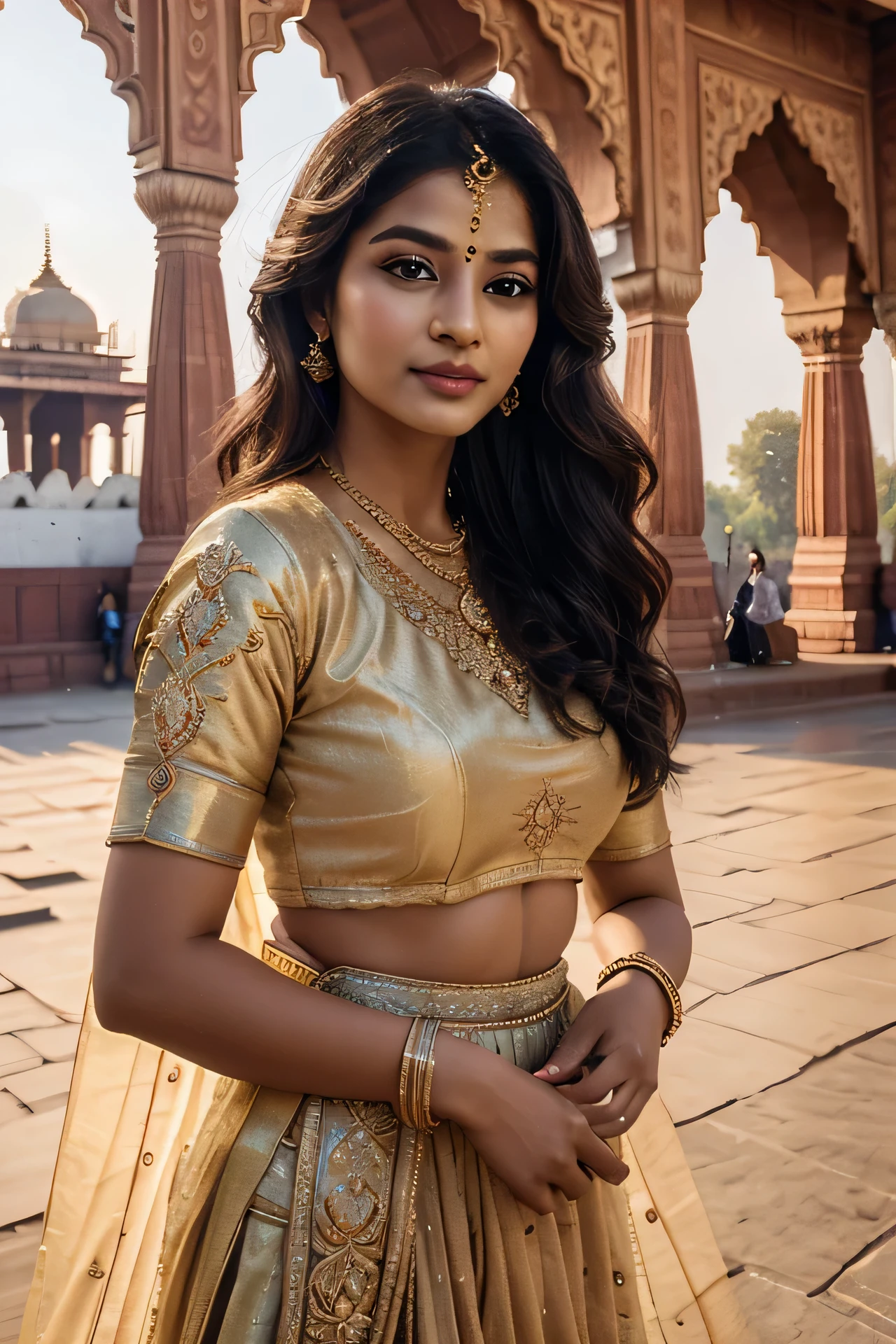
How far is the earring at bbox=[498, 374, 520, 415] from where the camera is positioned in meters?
1.07

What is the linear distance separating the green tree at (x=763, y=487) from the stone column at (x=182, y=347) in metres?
27.8

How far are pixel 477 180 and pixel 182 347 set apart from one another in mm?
6293

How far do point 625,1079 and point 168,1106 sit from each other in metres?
0.41

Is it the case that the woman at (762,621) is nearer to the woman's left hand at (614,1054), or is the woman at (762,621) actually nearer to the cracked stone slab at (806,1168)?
the cracked stone slab at (806,1168)

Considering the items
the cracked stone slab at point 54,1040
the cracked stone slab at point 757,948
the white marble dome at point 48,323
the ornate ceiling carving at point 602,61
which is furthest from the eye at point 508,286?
the white marble dome at point 48,323

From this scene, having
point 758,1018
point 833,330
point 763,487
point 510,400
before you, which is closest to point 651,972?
point 510,400

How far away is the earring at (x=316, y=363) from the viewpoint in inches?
38.0

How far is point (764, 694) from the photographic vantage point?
7.75 m

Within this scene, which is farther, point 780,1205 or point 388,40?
point 388,40

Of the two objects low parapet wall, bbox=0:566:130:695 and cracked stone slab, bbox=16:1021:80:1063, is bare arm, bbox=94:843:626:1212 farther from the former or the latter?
low parapet wall, bbox=0:566:130:695

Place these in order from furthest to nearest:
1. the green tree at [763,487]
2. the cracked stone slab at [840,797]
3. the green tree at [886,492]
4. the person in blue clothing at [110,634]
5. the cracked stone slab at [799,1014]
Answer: the green tree at [763,487]
the green tree at [886,492]
the person in blue clothing at [110,634]
the cracked stone slab at [840,797]
the cracked stone slab at [799,1014]

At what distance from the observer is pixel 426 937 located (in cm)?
85

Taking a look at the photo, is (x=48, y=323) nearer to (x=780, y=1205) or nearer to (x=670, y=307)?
(x=670, y=307)

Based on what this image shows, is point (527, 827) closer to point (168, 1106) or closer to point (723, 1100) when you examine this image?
point (168, 1106)
